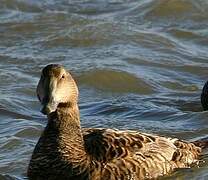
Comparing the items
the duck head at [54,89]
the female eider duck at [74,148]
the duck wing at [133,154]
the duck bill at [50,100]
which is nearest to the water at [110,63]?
the duck wing at [133,154]

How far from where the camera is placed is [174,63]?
1515cm

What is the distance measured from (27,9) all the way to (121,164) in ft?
30.4

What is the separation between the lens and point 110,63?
589 inches

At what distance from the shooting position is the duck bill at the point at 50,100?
8.80 m

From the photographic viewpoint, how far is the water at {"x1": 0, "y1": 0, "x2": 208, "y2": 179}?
1198cm

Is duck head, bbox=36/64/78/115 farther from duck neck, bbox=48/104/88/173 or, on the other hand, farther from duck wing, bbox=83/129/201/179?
duck wing, bbox=83/129/201/179

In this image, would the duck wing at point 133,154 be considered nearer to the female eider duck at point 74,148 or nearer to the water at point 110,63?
the female eider duck at point 74,148

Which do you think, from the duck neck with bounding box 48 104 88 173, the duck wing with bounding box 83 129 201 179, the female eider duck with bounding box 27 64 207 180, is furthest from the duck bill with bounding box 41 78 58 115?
the duck wing with bounding box 83 129 201 179

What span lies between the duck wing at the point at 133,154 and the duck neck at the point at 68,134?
0.37ft

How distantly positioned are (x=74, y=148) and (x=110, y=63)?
5.65 metres

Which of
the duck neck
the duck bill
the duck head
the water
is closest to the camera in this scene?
the duck bill

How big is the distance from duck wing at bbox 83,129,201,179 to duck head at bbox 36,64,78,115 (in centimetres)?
50

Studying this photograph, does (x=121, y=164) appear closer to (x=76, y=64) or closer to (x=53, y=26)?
(x=76, y=64)

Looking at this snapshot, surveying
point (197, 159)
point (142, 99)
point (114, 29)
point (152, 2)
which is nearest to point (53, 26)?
point (114, 29)
